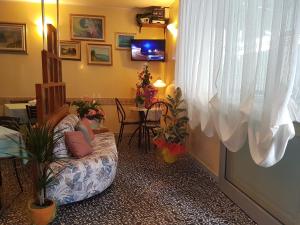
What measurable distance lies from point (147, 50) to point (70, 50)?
1.57 metres

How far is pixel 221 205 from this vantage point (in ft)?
8.44

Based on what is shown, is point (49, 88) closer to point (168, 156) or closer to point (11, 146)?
point (11, 146)

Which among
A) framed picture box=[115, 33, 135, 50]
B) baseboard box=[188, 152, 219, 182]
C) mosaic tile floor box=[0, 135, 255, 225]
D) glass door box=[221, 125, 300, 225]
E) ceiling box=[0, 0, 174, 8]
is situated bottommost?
mosaic tile floor box=[0, 135, 255, 225]

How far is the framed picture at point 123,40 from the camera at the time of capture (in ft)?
17.8

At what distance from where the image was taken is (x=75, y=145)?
8.92ft

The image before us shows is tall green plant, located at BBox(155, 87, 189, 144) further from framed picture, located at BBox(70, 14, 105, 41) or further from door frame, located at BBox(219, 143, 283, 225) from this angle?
framed picture, located at BBox(70, 14, 105, 41)

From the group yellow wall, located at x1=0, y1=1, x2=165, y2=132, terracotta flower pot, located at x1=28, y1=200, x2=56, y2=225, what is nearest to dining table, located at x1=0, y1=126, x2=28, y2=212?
terracotta flower pot, located at x1=28, y1=200, x2=56, y2=225

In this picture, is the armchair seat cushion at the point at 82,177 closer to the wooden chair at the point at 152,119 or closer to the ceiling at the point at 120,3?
the wooden chair at the point at 152,119

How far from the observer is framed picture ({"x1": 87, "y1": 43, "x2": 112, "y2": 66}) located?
5353 millimetres

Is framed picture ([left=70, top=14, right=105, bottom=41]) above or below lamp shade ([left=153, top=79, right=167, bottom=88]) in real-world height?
above

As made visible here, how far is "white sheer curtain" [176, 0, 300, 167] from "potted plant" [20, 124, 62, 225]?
1.53 metres

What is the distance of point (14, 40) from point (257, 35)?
4725 millimetres

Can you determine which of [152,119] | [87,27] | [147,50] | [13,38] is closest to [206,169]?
[152,119]

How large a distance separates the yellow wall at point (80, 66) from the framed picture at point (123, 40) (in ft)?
0.28
